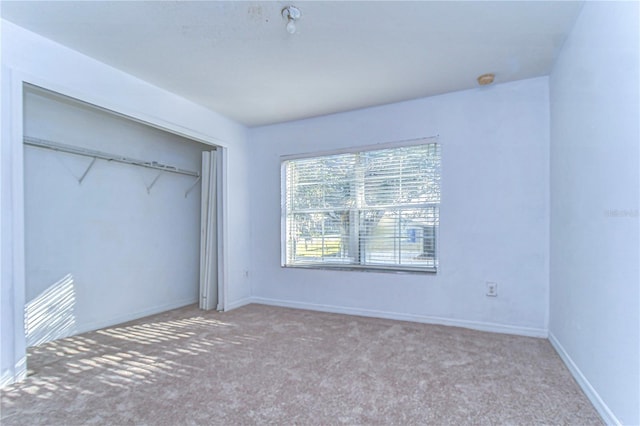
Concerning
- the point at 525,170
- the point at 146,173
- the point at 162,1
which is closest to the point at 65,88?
the point at 162,1

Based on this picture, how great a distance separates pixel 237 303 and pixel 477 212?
10.1ft

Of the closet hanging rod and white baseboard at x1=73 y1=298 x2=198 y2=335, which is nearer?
the closet hanging rod

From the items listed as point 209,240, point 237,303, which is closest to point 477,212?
point 237,303

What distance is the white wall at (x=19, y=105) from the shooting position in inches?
80.4

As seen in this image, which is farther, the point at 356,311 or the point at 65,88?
the point at 356,311

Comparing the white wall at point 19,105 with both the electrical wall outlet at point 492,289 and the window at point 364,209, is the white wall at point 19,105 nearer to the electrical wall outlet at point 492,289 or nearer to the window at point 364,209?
the window at point 364,209

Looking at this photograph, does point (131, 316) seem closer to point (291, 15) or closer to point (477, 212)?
point (291, 15)

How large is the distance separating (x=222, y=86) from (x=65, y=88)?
4.11 feet

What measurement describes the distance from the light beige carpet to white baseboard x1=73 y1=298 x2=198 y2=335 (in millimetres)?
145

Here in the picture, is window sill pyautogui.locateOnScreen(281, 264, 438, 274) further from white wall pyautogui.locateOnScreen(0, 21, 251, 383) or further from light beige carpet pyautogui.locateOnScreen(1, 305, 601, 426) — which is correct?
white wall pyautogui.locateOnScreen(0, 21, 251, 383)

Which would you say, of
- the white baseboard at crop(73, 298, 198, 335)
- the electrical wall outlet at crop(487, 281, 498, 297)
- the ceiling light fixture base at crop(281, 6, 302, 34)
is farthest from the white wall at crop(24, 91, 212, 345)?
the electrical wall outlet at crop(487, 281, 498, 297)

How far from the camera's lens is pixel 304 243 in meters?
4.08

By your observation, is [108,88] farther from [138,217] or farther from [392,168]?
[392,168]

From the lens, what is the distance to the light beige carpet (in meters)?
1.71
